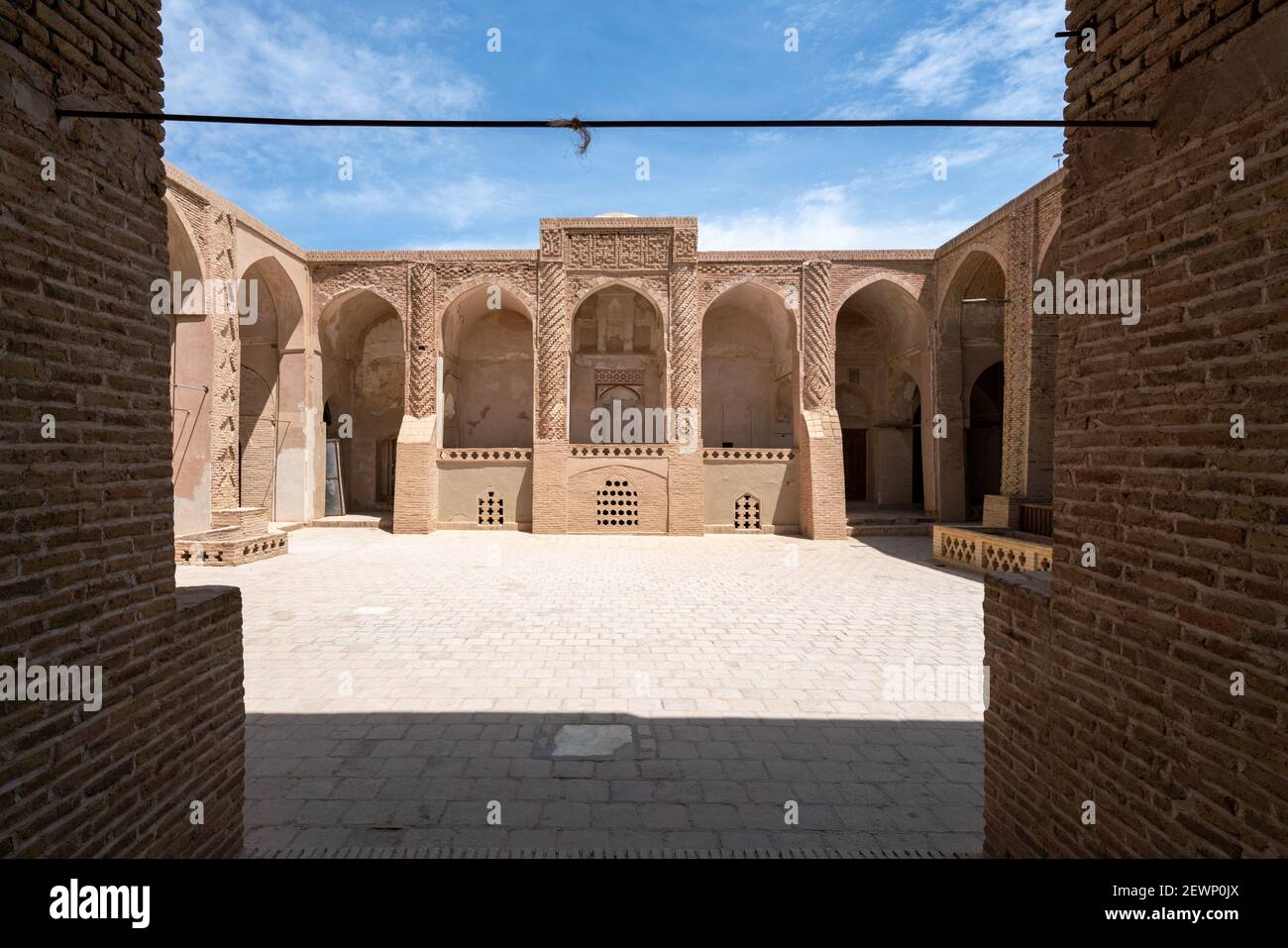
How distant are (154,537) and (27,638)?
630 millimetres

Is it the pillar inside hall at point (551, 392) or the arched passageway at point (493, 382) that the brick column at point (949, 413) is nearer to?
the pillar inside hall at point (551, 392)

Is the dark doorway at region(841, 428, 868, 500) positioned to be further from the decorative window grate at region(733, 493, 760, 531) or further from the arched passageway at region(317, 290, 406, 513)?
the arched passageway at region(317, 290, 406, 513)

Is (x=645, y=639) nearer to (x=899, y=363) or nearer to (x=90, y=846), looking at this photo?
(x=90, y=846)

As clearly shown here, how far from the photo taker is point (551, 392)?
1555 centimetres

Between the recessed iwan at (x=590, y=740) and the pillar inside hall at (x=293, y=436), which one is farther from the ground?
the pillar inside hall at (x=293, y=436)

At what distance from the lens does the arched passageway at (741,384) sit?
1898 cm

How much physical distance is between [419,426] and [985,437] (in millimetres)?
16739

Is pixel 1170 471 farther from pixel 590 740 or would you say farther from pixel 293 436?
pixel 293 436

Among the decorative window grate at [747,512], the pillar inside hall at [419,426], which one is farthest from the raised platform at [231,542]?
the decorative window grate at [747,512]

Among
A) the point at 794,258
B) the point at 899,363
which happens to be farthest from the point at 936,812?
the point at 899,363

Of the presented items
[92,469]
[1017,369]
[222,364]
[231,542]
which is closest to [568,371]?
[222,364]

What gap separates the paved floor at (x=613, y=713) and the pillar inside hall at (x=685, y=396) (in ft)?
19.9

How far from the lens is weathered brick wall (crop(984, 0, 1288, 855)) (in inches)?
72.0

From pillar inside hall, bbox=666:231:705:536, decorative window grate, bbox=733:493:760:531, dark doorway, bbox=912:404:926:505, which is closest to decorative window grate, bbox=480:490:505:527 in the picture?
pillar inside hall, bbox=666:231:705:536
